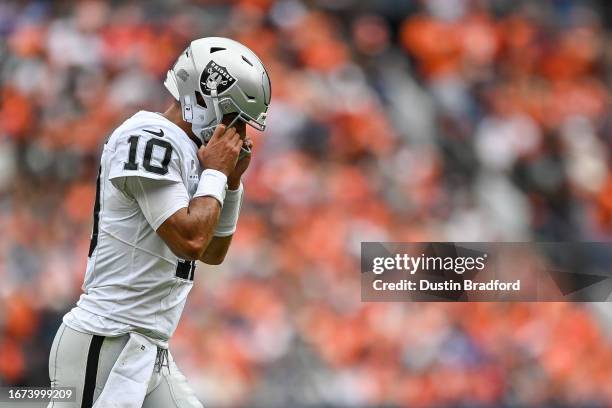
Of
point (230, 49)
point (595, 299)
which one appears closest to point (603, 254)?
point (595, 299)

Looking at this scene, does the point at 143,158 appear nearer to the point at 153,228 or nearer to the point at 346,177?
the point at 153,228

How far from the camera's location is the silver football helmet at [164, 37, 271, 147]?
325 cm

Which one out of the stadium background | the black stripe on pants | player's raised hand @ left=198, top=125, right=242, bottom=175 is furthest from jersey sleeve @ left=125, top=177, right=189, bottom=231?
the stadium background

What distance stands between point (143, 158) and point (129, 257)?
31cm

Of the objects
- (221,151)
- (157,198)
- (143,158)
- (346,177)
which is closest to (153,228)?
(157,198)

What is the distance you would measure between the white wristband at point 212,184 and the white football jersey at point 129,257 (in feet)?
0.22

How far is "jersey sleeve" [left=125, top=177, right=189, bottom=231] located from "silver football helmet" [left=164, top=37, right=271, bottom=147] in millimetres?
319

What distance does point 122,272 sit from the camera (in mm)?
3139

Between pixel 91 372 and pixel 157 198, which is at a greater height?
Answer: pixel 157 198

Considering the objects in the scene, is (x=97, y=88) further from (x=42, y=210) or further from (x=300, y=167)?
(x=300, y=167)

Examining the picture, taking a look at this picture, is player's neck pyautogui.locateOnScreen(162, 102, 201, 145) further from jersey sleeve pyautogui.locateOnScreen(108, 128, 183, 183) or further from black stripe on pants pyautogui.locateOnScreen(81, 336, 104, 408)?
black stripe on pants pyautogui.locateOnScreen(81, 336, 104, 408)

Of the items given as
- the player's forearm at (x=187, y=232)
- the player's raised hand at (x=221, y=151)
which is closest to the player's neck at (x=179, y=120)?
the player's raised hand at (x=221, y=151)

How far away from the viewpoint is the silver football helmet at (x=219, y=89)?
10.7ft

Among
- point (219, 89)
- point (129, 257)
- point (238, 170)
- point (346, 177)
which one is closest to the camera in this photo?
point (129, 257)
